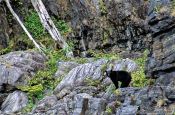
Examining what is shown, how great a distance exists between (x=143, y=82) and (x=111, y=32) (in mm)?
10860

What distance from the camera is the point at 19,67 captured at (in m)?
21.9

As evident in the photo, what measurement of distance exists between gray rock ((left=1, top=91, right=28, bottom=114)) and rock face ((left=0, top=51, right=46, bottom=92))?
2.96 ft

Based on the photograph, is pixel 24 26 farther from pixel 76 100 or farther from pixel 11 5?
pixel 76 100

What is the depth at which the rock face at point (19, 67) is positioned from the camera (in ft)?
68.3

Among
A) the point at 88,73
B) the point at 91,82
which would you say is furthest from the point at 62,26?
the point at 91,82

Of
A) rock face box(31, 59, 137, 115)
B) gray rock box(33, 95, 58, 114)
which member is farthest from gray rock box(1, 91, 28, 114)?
gray rock box(33, 95, 58, 114)

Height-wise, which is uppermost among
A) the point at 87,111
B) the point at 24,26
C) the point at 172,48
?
the point at 24,26

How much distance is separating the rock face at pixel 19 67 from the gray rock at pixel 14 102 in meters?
0.90

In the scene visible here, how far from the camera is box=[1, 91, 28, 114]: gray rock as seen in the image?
18.8 m

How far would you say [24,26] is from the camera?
2750 centimetres

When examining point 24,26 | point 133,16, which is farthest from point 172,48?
point 24,26

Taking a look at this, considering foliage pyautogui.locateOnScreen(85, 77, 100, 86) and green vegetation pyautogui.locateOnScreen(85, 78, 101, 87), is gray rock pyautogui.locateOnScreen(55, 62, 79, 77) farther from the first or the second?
green vegetation pyautogui.locateOnScreen(85, 78, 101, 87)

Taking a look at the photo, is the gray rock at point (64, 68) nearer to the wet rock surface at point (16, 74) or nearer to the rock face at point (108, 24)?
the wet rock surface at point (16, 74)

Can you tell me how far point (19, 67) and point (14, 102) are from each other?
318 centimetres
